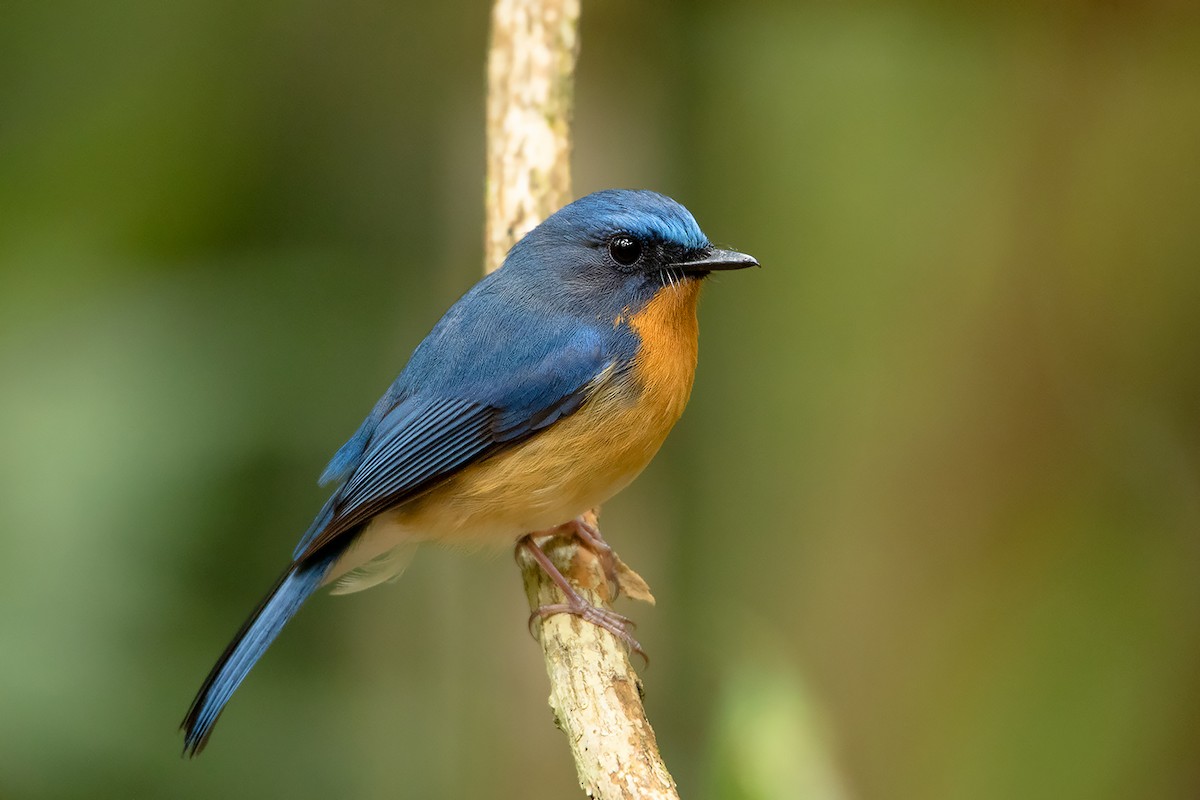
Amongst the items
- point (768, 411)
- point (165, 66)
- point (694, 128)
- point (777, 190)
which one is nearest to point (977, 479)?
point (768, 411)

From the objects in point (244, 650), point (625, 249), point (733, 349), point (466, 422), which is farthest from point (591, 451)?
point (733, 349)

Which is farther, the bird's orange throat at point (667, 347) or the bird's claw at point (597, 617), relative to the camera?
the bird's orange throat at point (667, 347)

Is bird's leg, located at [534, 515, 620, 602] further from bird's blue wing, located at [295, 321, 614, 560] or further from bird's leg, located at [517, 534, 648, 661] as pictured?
bird's blue wing, located at [295, 321, 614, 560]

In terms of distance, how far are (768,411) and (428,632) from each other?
156 centimetres

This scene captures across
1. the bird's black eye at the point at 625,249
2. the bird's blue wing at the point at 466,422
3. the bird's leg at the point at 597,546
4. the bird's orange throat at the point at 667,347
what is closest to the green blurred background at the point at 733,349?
the bird's leg at the point at 597,546

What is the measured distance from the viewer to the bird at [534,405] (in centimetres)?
279

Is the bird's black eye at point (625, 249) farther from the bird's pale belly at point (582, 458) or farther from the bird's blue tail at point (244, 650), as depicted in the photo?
the bird's blue tail at point (244, 650)

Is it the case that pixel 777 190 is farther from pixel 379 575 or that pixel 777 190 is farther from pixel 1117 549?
pixel 379 575

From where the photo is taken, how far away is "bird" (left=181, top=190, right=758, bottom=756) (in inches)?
110

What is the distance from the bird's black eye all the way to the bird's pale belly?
0.39 ft

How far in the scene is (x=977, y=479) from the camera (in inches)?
160

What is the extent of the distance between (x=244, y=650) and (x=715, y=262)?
148 centimetres

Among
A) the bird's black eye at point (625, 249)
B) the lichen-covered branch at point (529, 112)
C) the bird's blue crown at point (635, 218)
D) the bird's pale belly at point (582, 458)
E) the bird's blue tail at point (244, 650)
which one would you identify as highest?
the lichen-covered branch at point (529, 112)

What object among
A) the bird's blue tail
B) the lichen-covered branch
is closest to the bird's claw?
the bird's blue tail
